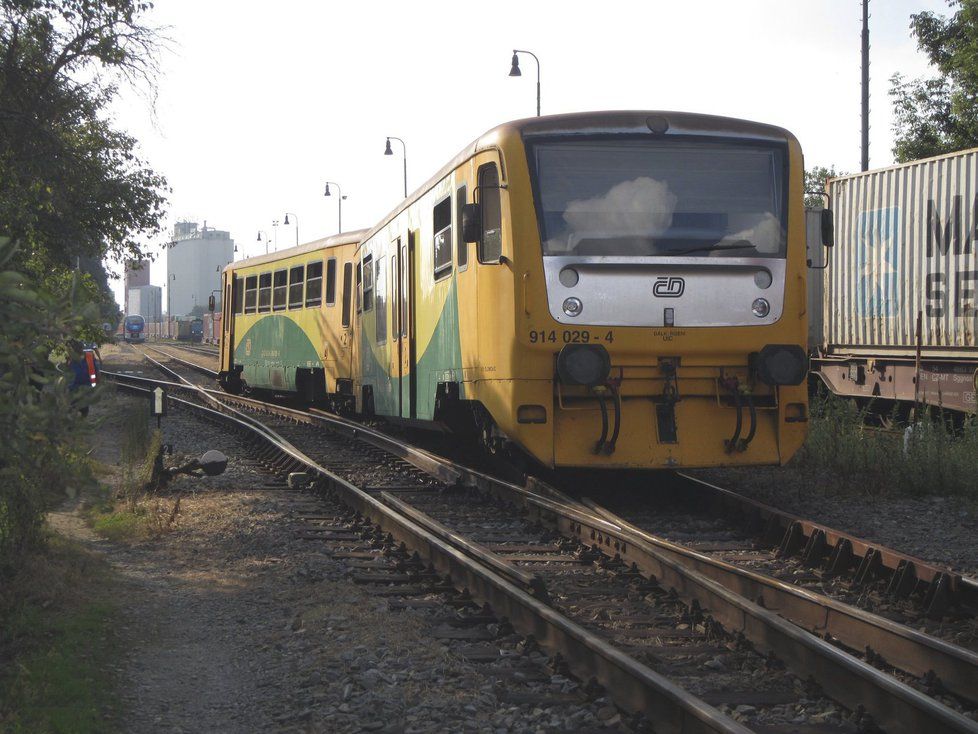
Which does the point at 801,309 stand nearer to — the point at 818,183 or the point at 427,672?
the point at 427,672

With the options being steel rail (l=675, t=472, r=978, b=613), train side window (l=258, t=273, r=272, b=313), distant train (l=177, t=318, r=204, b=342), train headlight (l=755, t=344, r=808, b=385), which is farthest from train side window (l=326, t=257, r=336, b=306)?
distant train (l=177, t=318, r=204, b=342)

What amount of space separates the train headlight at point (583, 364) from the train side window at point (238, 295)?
17821 mm

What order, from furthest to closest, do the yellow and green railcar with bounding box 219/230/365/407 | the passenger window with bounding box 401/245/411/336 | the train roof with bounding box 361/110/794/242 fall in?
1. the yellow and green railcar with bounding box 219/230/365/407
2. the passenger window with bounding box 401/245/411/336
3. the train roof with bounding box 361/110/794/242

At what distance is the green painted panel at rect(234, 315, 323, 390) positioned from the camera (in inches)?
827

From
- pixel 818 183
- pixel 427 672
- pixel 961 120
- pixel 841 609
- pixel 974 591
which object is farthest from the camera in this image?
pixel 818 183

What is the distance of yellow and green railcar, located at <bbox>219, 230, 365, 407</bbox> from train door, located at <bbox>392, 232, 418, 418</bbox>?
12.6ft

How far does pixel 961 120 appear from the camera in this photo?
2742 cm

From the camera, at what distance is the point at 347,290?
1828cm

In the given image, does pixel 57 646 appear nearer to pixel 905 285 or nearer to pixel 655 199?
pixel 655 199

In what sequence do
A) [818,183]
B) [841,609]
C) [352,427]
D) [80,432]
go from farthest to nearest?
[818,183], [352,427], [841,609], [80,432]

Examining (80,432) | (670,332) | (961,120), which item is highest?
(961,120)

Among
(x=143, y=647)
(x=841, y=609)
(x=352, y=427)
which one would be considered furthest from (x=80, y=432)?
(x=352, y=427)

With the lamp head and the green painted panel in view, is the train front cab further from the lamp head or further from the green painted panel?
the lamp head

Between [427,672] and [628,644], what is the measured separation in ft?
3.30
